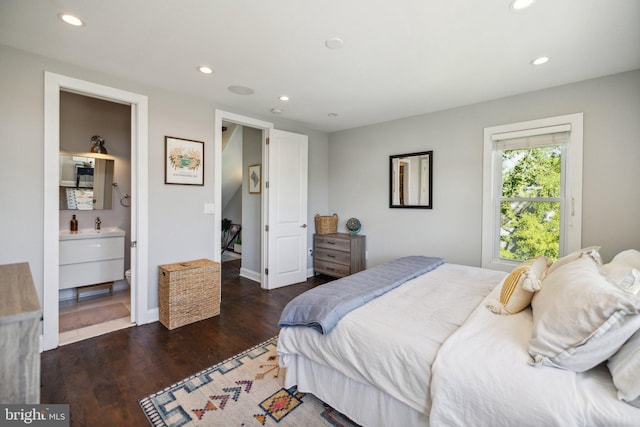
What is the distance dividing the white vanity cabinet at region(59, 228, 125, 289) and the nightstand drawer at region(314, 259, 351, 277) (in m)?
2.74

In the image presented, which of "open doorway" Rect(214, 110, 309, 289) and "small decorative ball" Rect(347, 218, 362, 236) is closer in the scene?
"open doorway" Rect(214, 110, 309, 289)

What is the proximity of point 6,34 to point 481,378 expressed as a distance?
3616 mm

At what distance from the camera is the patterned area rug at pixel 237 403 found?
163 cm

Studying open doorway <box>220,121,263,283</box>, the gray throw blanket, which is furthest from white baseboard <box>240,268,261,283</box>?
the gray throw blanket

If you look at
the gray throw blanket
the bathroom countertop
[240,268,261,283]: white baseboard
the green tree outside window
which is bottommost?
[240,268,261,283]: white baseboard

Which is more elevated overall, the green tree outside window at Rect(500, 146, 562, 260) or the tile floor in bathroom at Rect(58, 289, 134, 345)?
the green tree outside window at Rect(500, 146, 562, 260)

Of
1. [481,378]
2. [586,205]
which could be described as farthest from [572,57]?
[481,378]

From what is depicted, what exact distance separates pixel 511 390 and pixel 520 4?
2.07 metres

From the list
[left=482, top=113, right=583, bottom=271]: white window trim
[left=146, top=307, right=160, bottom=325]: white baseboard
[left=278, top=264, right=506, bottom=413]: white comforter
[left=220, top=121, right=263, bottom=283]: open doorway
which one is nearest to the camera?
[left=278, top=264, right=506, bottom=413]: white comforter

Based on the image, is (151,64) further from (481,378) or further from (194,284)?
(481,378)

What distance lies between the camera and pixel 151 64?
245 cm

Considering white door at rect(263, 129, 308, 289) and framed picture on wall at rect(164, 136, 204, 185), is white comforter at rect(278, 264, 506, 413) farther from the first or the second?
white door at rect(263, 129, 308, 289)

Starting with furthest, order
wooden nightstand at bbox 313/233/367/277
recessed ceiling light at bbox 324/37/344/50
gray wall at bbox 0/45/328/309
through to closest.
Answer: wooden nightstand at bbox 313/233/367/277 → gray wall at bbox 0/45/328/309 → recessed ceiling light at bbox 324/37/344/50

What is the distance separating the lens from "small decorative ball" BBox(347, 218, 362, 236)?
4.46 m
